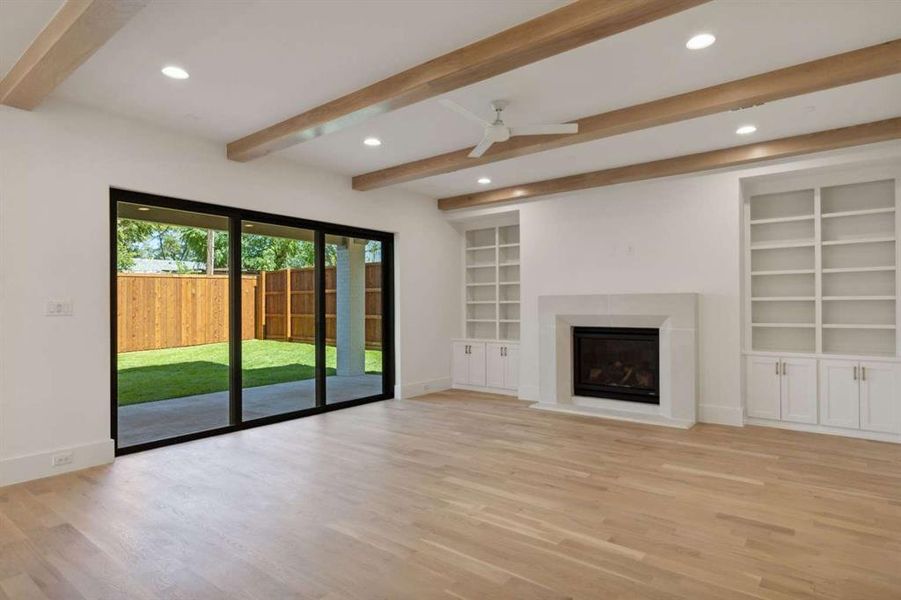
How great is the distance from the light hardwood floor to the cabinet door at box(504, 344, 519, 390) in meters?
2.37

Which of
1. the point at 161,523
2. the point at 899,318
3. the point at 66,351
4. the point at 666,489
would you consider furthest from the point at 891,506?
the point at 66,351

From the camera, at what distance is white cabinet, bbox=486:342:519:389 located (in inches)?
283

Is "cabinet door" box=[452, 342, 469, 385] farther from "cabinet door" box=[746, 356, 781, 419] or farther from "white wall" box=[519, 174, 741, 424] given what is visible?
"cabinet door" box=[746, 356, 781, 419]

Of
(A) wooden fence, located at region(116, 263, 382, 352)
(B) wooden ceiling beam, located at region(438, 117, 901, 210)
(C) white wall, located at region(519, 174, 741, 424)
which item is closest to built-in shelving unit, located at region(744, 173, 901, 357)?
(C) white wall, located at region(519, 174, 741, 424)

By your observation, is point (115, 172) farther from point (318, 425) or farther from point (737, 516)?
point (737, 516)

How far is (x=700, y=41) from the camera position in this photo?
301 cm

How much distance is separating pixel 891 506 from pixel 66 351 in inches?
232

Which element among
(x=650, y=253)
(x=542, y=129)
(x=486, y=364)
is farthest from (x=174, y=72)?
(x=486, y=364)

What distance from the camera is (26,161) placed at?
Result: 3744mm

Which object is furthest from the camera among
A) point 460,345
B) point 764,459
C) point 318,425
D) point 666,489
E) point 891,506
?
point 460,345

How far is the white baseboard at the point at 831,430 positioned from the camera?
4.71m

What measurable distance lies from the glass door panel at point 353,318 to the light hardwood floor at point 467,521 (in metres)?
1.74

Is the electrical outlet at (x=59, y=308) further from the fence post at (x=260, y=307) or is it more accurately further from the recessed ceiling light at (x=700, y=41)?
the recessed ceiling light at (x=700, y=41)

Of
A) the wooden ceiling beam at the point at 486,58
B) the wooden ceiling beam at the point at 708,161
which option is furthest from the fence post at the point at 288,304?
the wooden ceiling beam at the point at 708,161
